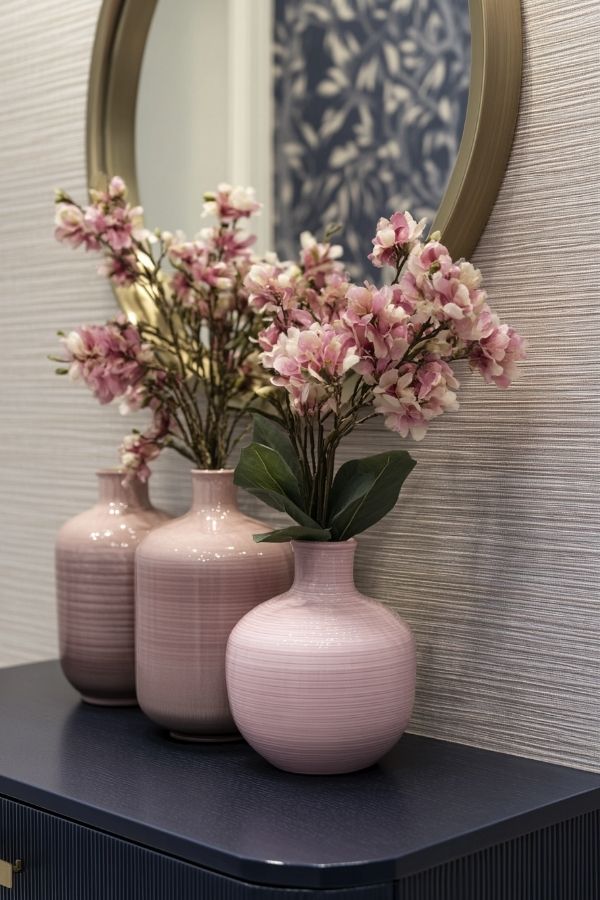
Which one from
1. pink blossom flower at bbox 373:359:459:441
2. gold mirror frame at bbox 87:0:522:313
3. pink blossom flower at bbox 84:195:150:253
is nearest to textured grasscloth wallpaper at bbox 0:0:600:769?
gold mirror frame at bbox 87:0:522:313

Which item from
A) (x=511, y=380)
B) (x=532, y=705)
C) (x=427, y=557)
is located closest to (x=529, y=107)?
(x=511, y=380)

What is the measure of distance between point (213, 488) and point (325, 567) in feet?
0.62

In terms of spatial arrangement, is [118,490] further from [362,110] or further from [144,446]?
[362,110]

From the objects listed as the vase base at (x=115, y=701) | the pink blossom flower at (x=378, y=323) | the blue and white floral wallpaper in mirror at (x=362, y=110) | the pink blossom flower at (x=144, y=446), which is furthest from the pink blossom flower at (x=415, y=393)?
the vase base at (x=115, y=701)

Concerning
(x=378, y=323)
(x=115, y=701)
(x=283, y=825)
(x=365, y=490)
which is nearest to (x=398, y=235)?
(x=378, y=323)

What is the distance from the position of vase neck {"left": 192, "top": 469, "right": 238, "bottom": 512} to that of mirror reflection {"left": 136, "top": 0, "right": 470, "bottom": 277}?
0.88 feet

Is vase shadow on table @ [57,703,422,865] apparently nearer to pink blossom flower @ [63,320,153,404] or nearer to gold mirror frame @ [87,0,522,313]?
pink blossom flower @ [63,320,153,404]

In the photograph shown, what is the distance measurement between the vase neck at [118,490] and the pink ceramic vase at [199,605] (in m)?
0.17

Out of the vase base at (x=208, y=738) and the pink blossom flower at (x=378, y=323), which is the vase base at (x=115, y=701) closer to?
the vase base at (x=208, y=738)

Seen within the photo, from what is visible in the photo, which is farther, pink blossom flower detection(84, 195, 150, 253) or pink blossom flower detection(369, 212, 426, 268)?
pink blossom flower detection(84, 195, 150, 253)

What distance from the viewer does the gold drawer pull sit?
3.34 feet

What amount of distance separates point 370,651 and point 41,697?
511mm

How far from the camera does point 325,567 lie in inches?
39.9

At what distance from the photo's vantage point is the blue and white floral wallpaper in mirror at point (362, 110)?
113cm
